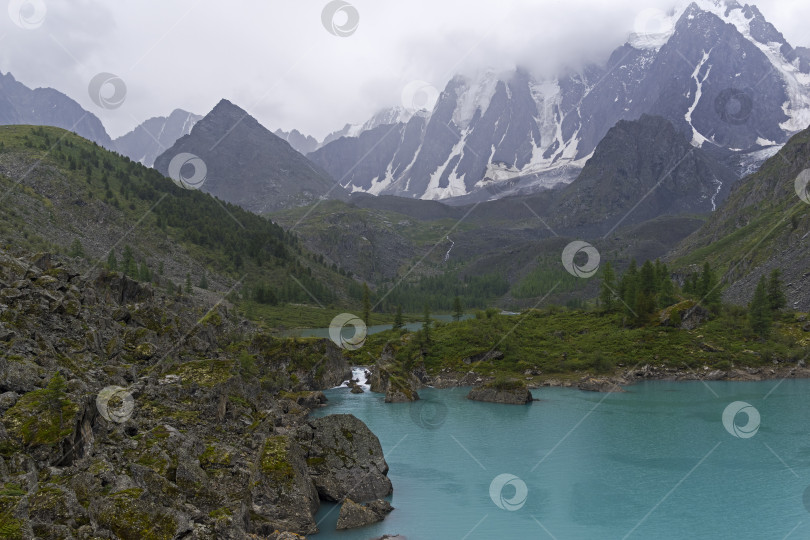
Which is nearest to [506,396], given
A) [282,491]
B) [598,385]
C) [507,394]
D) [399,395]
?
[507,394]

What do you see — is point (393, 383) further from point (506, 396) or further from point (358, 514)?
point (358, 514)

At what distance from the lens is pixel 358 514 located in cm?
3831

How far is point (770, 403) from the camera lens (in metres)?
82.6

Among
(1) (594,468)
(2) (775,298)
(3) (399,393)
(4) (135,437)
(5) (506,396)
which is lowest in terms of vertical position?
(4) (135,437)

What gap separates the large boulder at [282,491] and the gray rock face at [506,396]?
5345cm

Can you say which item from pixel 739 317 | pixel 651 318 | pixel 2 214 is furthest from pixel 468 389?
pixel 2 214

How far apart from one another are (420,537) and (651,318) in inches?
4328

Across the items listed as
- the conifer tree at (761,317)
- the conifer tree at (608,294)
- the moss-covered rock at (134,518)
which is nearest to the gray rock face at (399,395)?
the moss-covered rock at (134,518)

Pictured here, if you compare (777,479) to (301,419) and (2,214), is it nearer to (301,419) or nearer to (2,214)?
(301,419)

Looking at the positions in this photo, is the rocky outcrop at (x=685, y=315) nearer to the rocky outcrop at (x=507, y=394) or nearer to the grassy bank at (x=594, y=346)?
the grassy bank at (x=594, y=346)

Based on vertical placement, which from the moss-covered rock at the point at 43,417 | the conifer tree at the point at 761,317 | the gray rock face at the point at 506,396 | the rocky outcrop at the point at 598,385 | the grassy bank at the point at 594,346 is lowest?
the moss-covered rock at the point at 43,417

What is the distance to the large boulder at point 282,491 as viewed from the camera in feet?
115

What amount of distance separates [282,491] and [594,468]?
109 ft

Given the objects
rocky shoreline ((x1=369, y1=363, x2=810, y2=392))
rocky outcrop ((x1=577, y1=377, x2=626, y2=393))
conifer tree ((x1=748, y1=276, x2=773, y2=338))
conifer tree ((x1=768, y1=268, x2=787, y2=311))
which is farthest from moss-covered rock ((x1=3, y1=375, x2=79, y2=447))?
conifer tree ((x1=768, y1=268, x2=787, y2=311))
